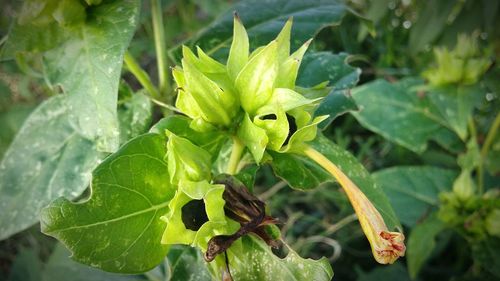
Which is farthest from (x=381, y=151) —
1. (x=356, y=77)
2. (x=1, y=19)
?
(x=1, y=19)

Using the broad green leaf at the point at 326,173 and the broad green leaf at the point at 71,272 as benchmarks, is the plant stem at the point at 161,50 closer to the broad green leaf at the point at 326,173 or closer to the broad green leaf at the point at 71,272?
the broad green leaf at the point at 326,173

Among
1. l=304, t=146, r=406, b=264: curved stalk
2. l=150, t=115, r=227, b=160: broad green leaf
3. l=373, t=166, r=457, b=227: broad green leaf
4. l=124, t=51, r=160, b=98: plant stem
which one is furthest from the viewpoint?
l=373, t=166, r=457, b=227: broad green leaf

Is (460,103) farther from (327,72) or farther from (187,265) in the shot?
(187,265)

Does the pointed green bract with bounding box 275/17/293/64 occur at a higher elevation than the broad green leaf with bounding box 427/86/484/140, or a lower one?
higher

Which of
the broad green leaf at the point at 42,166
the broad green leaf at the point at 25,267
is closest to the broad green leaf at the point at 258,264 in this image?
the broad green leaf at the point at 42,166

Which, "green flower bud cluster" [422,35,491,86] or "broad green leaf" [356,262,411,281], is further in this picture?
"broad green leaf" [356,262,411,281]

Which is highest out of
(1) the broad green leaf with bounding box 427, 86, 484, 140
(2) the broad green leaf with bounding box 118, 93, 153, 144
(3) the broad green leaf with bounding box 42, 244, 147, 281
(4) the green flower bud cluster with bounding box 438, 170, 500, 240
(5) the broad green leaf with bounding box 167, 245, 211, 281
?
(2) the broad green leaf with bounding box 118, 93, 153, 144

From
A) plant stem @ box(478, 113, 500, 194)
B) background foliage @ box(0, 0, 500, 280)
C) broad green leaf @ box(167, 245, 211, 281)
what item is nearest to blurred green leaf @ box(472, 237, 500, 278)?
background foliage @ box(0, 0, 500, 280)

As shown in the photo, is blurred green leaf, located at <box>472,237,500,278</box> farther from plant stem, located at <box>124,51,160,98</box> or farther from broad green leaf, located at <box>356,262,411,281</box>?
plant stem, located at <box>124,51,160,98</box>
